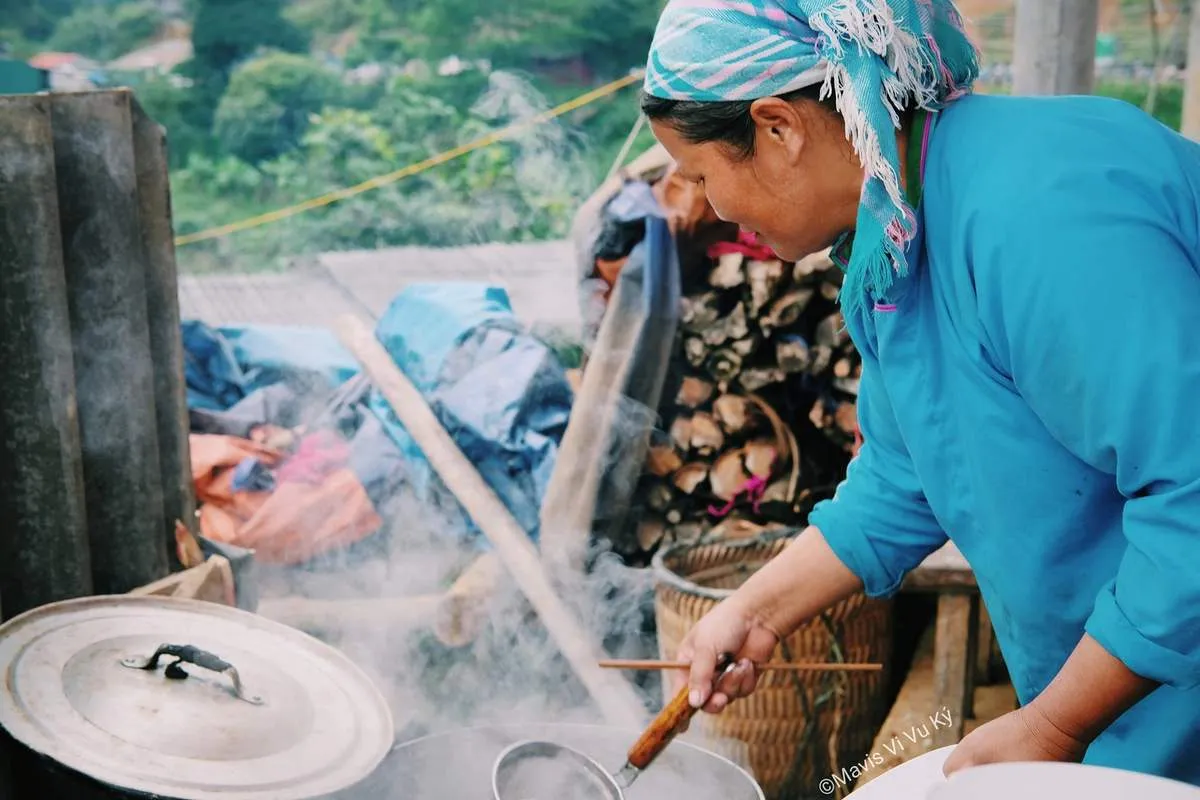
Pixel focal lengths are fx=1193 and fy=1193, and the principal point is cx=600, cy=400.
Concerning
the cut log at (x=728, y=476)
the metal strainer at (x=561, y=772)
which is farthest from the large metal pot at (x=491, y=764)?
the cut log at (x=728, y=476)

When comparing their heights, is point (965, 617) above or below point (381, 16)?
below

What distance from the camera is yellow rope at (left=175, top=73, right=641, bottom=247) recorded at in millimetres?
6895

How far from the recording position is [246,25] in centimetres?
792

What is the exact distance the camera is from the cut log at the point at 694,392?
4812 mm

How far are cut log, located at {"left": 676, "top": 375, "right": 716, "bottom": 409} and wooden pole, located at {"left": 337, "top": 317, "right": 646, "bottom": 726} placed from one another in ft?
2.75

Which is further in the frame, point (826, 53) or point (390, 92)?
point (390, 92)

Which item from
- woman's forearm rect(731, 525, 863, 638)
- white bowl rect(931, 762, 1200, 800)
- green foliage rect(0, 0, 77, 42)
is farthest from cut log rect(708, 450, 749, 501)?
green foliage rect(0, 0, 77, 42)

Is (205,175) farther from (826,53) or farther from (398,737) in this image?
(826,53)

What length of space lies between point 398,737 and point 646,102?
2721 mm

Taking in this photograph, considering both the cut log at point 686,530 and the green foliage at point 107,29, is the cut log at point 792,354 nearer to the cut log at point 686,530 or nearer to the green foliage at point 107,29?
the cut log at point 686,530

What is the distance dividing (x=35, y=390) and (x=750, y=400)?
109 inches

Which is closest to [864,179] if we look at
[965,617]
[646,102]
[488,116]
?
[646,102]

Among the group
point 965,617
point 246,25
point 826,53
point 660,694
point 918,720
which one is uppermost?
point 826,53

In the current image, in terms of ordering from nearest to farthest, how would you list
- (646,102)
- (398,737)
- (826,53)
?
(826,53) → (646,102) → (398,737)
